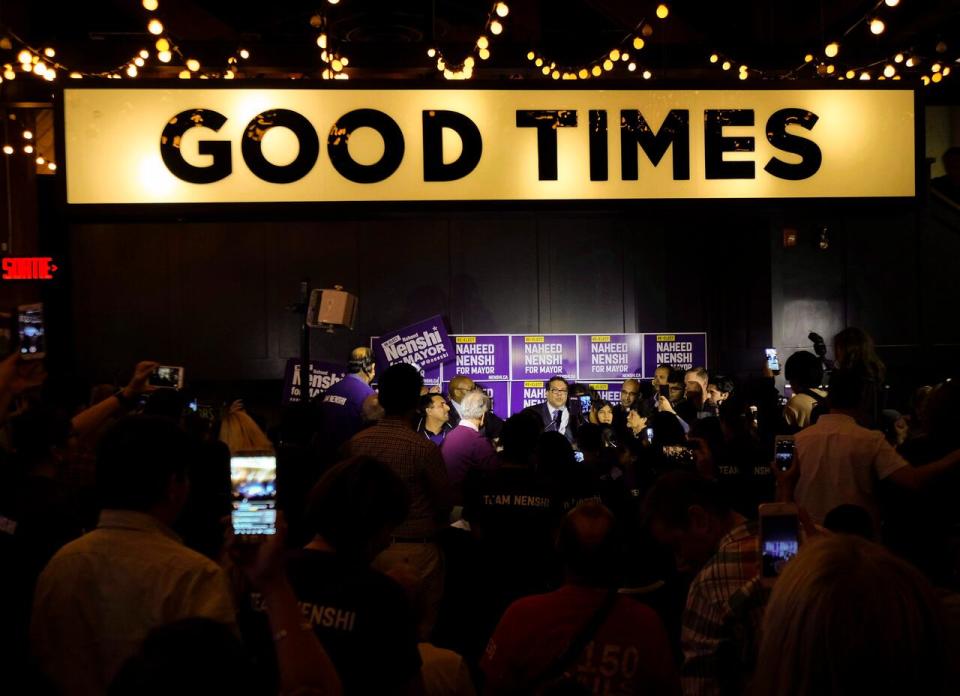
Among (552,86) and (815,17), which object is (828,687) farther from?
(815,17)

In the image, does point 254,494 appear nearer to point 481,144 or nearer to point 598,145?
point 481,144

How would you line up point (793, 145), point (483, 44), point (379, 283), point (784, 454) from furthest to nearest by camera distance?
point (379, 283) → point (483, 44) → point (793, 145) → point (784, 454)

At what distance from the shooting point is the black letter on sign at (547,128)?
13.0ft

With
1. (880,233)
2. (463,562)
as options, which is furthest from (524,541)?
(880,233)

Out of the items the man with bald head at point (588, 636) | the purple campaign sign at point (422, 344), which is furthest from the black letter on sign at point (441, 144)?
the purple campaign sign at point (422, 344)

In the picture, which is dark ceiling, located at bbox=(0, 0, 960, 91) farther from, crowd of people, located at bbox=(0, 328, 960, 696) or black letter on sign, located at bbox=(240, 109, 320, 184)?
black letter on sign, located at bbox=(240, 109, 320, 184)

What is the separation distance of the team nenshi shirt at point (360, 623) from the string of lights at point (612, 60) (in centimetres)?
637

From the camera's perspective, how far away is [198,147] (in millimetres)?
3855

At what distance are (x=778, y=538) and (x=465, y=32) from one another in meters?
12.5

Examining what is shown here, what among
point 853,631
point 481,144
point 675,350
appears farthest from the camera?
point 675,350

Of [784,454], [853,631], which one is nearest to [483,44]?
[784,454]

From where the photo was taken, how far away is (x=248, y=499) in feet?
6.41

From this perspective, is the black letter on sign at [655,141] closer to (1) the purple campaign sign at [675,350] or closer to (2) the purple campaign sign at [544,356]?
(2) the purple campaign sign at [544,356]

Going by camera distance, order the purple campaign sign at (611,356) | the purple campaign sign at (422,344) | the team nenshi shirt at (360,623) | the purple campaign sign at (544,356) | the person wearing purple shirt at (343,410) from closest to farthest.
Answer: the team nenshi shirt at (360,623) → the person wearing purple shirt at (343,410) → the purple campaign sign at (422,344) → the purple campaign sign at (544,356) → the purple campaign sign at (611,356)
